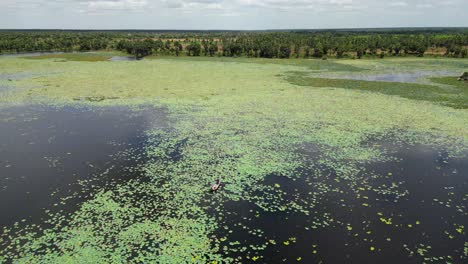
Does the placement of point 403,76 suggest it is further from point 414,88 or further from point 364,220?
point 364,220

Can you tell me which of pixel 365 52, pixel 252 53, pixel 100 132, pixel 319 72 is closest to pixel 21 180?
pixel 100 132

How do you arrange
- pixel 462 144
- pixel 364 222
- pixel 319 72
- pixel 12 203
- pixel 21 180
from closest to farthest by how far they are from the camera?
pixel 364 222, pixel 12 203, pixel 21 180, pixel 462 144, pixel 319 72

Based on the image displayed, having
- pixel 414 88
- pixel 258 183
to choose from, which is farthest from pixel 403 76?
pixel 258 183

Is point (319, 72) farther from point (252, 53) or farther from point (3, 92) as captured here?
point (3, 92)

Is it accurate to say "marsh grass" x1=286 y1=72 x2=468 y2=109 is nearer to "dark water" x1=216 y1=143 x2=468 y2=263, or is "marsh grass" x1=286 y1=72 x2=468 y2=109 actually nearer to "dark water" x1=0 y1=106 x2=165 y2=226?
"dark water" x1=216 y1=143 x2=468 y2=263

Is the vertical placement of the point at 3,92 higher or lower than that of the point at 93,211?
higher

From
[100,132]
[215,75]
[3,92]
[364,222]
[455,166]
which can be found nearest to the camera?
[364,222]
